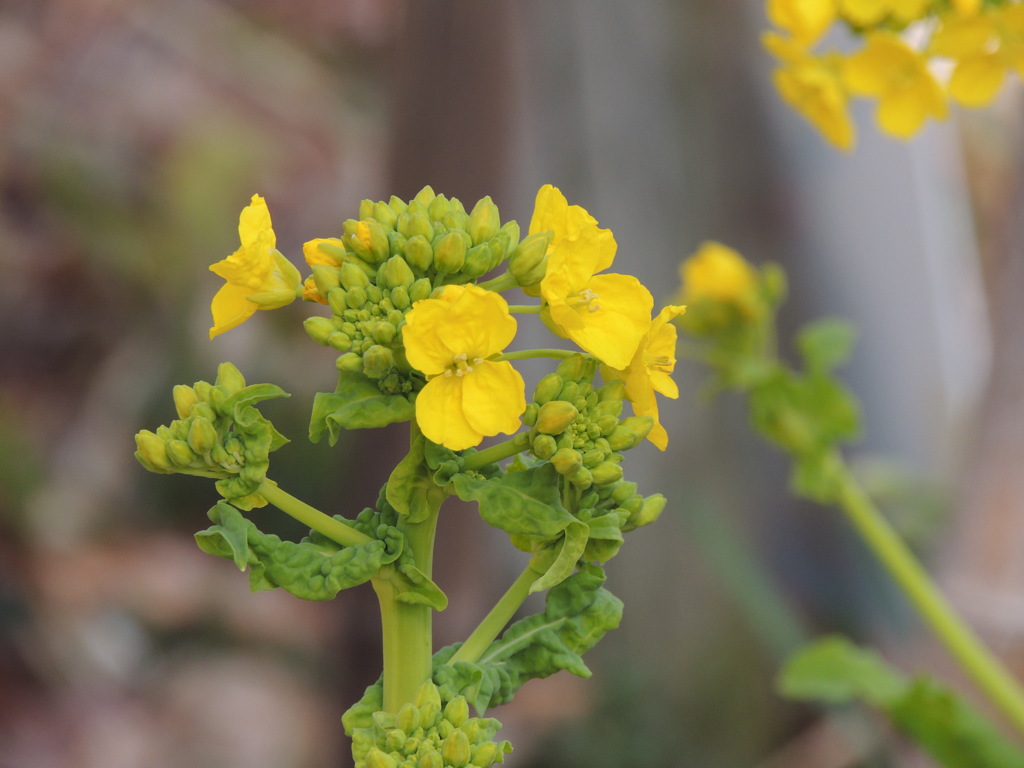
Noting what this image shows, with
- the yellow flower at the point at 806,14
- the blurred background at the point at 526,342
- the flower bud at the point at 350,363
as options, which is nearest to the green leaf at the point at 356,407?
the flower bud at the point at 350,363

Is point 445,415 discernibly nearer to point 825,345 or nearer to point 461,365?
point 461,365

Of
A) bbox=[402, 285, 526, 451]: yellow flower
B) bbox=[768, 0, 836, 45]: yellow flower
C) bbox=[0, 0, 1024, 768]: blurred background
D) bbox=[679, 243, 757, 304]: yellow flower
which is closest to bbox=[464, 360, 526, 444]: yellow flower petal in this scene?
bbox=[402, 285, 526, 451]: yellow flower

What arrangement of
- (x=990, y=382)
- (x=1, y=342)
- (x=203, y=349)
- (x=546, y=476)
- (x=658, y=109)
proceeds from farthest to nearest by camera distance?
(x=1, y=342) < (x=203, y=349) < (x=658, y=109) < (x=990, y=382) < (x=546, y=476)

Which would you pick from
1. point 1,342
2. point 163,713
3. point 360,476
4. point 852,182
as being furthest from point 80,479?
point 852,182

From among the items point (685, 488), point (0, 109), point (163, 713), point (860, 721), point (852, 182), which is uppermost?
point (852, 182)

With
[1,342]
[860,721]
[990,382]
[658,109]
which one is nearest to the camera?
[990,382]

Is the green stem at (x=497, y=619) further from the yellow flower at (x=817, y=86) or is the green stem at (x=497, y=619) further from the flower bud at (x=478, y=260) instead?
the yellow flower at (x=817, y=86)

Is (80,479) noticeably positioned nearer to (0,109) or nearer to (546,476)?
(0,109)

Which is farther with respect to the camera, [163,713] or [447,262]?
[163,713]
